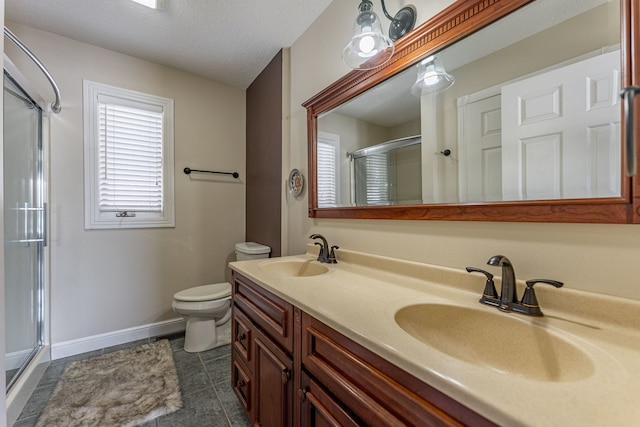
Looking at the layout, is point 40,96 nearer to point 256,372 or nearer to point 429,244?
point 256,372

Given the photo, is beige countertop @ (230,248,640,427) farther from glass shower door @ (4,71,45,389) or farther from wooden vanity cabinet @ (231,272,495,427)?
glass shower door @ (4,71,45,389)

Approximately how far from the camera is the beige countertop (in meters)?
0.41

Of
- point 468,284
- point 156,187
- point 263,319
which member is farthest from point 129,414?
point 468,284

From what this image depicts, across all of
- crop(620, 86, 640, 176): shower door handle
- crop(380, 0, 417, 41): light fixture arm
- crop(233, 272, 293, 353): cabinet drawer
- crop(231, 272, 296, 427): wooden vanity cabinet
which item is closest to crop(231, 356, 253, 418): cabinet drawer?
crop(231, 272, 296, 427): wooden vanity cabinet

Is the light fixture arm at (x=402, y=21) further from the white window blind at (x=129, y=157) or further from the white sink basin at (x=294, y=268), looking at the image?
the white window blind at (x=129, y=157)

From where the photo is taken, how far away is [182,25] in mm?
1880

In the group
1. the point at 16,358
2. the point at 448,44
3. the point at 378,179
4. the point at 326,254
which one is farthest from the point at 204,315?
the point at 448,44

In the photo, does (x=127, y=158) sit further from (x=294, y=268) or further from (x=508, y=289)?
(x=508, y=289)

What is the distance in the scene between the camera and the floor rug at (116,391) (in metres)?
1.39

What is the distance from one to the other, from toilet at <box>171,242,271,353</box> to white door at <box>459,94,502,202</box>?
172 centimetres

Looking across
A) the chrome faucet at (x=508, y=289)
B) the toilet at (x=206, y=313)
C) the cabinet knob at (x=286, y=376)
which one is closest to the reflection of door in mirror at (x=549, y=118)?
the chrome faucet at (x=508, y=289)

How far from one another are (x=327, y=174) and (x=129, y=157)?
177 cm

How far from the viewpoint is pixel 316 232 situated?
1.83 metres

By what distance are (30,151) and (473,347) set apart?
2825 mm
